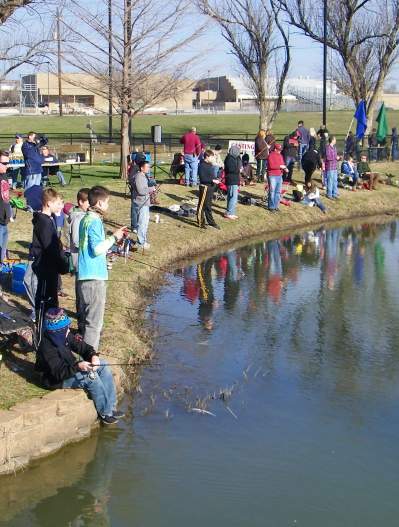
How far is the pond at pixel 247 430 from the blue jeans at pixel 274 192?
7.21 meters

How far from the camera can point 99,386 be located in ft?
25.5

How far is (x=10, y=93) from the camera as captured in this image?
305ft

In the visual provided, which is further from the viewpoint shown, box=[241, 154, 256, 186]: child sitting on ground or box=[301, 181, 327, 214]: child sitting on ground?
box=[241, 154, 256, 186]: child sitting on ground

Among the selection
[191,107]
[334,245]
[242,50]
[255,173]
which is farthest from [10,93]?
[334,245]

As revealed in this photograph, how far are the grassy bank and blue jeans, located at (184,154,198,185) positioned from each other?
0.43 m

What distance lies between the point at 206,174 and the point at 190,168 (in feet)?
14.8

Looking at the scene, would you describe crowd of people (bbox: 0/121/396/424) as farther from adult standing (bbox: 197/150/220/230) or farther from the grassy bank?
adult standing (bbox: 197/150/220/230)

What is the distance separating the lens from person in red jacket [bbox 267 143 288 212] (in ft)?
64.3

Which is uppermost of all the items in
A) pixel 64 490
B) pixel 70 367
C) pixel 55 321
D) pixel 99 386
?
pixel 55 321

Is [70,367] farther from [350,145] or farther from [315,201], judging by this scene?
[350,145]

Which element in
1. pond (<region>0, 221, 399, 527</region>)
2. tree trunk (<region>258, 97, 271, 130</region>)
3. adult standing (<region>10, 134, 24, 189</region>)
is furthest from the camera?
tree trunk (<region>258, 97, 271, 130</region>)

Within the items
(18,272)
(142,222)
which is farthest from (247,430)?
(142,222)

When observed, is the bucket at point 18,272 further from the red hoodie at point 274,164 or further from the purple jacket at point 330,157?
the purple jacket at point 330,157

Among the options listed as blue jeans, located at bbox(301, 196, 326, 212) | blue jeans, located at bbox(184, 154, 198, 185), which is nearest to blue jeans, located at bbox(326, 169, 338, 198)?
blue jeans, located at bbox(301, 196, 326, 212)
